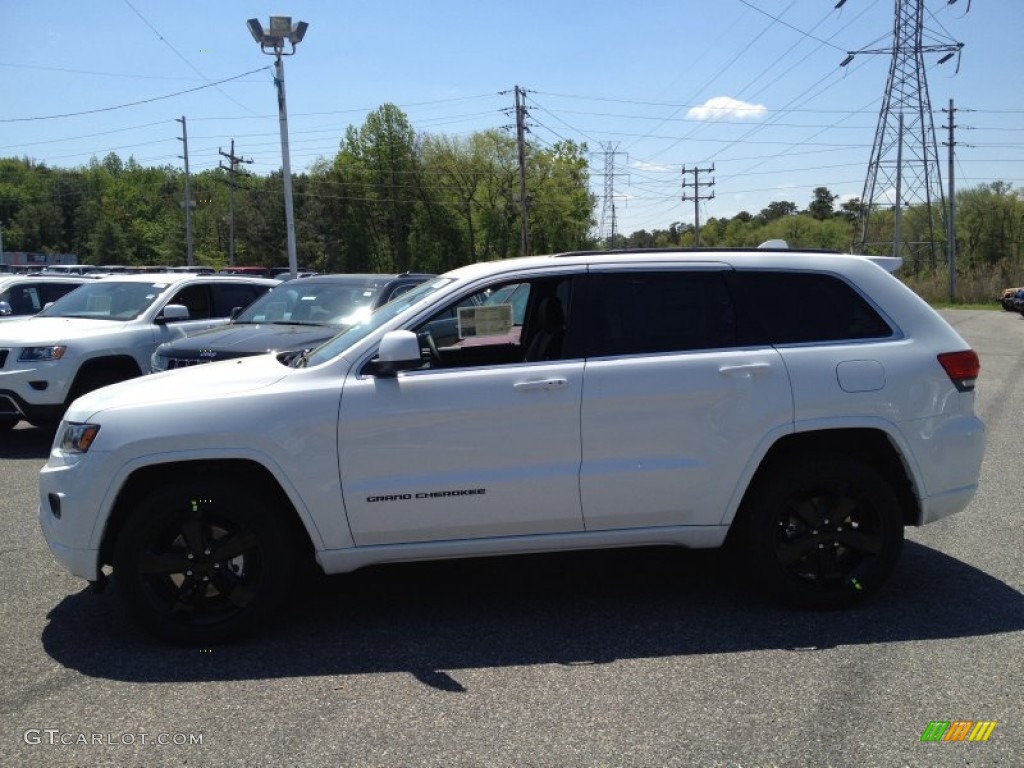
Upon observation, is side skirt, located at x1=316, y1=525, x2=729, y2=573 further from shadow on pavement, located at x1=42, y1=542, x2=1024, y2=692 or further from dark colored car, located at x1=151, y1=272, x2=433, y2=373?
dark colored car, located at x1=151, y1=272, x2=433, y2=373

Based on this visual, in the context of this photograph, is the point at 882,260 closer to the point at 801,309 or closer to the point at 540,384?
the point at 801,309

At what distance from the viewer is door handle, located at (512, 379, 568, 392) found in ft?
14.2

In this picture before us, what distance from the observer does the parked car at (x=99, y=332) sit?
30.0 ft

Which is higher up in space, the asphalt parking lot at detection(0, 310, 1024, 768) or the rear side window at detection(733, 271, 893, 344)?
the rear side window at detection(733, 271, 893, 344)

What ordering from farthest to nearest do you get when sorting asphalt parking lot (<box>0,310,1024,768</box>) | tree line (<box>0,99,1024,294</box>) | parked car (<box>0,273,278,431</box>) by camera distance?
tree line (<box>0,99,1024,294</box>) < parked car (<box>0,273,278,431</box>) < asphalt parking lot (<box>0,310,1024,768</box>)

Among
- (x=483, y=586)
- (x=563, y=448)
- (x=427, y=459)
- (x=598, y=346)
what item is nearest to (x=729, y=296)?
(x=598, y=346)

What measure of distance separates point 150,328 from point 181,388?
6384 millimetres

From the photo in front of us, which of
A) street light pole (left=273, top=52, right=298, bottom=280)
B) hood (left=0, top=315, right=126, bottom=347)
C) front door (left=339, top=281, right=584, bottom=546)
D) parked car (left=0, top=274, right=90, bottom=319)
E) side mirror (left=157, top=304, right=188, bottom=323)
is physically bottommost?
front door (left=339, top=281, right=584, bottom=546)

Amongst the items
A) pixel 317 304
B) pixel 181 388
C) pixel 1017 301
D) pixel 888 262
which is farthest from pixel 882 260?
pixel 1017 301

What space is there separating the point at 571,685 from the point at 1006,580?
2840 mm

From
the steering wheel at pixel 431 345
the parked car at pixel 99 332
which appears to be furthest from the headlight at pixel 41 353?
the steering wheel at pixel 431 345

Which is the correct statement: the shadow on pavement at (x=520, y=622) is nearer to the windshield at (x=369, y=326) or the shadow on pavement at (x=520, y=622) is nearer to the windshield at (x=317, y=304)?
the windshield at (x=369, y=326)

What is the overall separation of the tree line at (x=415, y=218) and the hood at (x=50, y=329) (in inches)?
2296

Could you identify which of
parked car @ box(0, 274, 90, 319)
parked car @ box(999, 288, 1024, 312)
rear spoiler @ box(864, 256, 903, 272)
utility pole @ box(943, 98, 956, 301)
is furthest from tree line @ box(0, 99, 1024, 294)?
rear spoiler @ box(864, 256, 903, 272)
